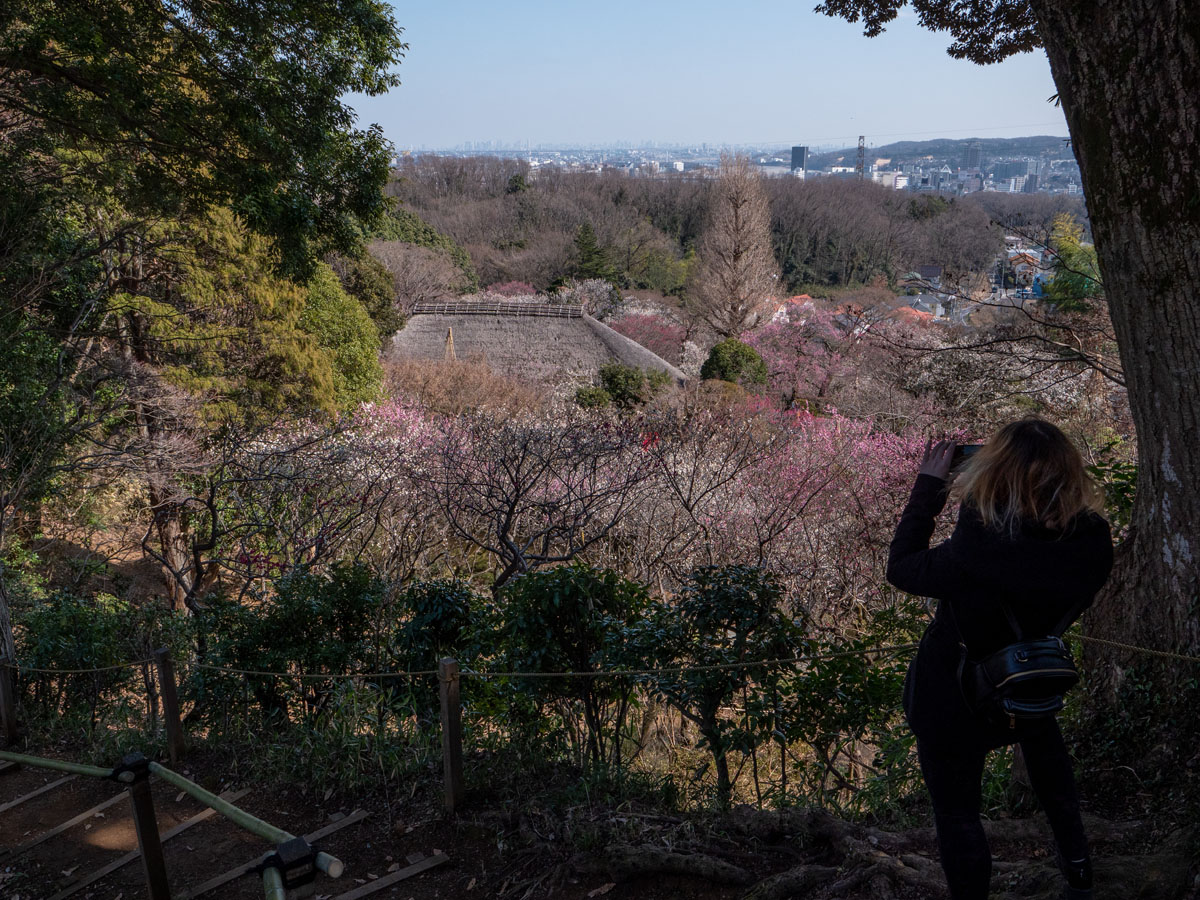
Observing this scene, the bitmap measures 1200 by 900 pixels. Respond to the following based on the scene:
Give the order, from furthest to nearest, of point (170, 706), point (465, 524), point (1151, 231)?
1. point (465, 524)
2. point (170, 706)
3. point (1151, 231)

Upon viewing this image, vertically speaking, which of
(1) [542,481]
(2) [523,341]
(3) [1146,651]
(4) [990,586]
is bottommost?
(1) [542,481]

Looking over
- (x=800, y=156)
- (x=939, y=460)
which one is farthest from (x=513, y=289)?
(x=800, y=156)

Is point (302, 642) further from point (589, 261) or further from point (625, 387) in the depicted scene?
point (589, 261)

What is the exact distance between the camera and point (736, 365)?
1938cm

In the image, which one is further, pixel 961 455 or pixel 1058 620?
pixel 961 455

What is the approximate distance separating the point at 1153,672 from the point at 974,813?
1033 mm

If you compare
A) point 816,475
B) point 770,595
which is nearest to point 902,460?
point 816,475

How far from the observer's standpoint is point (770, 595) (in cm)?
343

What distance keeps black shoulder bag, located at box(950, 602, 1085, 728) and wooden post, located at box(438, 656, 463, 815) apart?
1.99 meters

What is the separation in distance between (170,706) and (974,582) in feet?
13.1

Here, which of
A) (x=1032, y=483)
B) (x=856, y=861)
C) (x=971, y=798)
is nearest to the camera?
(x=1032, y=483)

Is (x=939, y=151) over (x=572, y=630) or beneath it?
over

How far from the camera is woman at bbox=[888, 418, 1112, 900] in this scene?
5.95ft

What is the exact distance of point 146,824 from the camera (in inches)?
97.9
